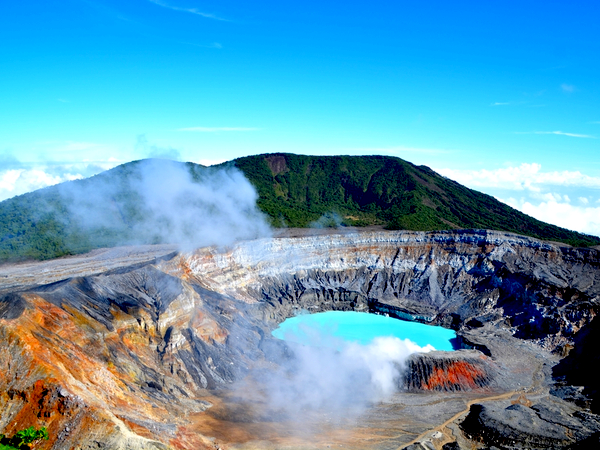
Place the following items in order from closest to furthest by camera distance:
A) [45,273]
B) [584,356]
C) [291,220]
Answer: [584,356] < [45,273] < [291,220]

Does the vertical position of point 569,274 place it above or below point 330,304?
above

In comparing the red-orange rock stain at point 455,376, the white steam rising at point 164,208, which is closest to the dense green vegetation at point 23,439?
the red-orange rock stain at point 455,376

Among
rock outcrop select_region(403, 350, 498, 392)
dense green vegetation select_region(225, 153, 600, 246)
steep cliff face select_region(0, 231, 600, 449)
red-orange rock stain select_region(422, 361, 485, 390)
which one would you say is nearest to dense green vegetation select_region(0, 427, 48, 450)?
steep cliff face select_region(0, 231, 600, 449)

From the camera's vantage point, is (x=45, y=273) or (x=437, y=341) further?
(x=437, y=341)

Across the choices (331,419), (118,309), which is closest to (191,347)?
(118,309)

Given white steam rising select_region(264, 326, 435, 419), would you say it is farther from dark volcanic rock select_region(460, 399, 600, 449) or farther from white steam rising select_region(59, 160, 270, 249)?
white steam rising select_region(59, 160, 270, 249)

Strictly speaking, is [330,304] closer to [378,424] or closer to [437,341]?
[437,341]

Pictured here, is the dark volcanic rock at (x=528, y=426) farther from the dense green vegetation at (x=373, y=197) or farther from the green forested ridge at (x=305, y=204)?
Answer: the dense green vegetation at (x=373, y=197)
